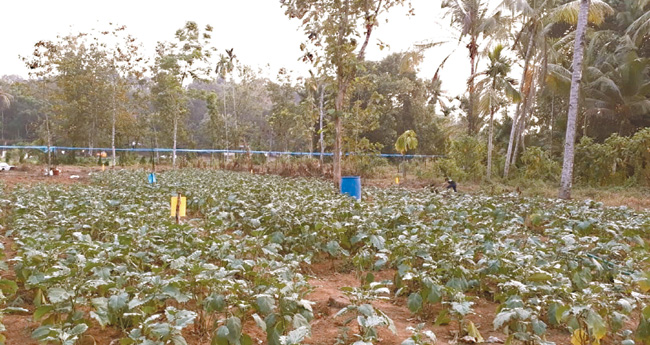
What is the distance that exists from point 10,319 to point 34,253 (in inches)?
22.5

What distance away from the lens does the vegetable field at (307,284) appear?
279 centimetres

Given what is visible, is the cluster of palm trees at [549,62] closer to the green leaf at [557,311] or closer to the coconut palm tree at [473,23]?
the coconut palm tree at [473,23]

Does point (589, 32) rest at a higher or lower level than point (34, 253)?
higher

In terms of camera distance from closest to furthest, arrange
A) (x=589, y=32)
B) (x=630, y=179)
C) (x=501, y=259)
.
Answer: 1. (x=501, y=259)
2. (x=630, y=179)
3. (x=589, y=32)

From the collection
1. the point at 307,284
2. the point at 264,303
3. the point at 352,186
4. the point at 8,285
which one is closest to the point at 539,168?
the point at 352,186

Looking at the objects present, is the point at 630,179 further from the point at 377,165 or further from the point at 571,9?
the point at 377,165

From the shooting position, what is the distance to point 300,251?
554 cm

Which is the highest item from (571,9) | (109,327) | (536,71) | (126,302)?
(571,9)

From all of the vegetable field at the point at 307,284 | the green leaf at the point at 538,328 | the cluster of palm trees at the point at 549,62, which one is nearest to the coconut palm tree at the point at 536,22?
the cluster of palm trees at the point at 549,62

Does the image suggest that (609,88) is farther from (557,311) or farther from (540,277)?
(557,311)

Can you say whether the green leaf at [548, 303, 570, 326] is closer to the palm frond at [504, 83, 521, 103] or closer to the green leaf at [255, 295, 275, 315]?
the green leaf at [255, 295, 275, 315]

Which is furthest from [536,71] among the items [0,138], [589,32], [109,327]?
[0,138]

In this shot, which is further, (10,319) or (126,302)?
(10,319)

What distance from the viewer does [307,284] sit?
10.2ft
